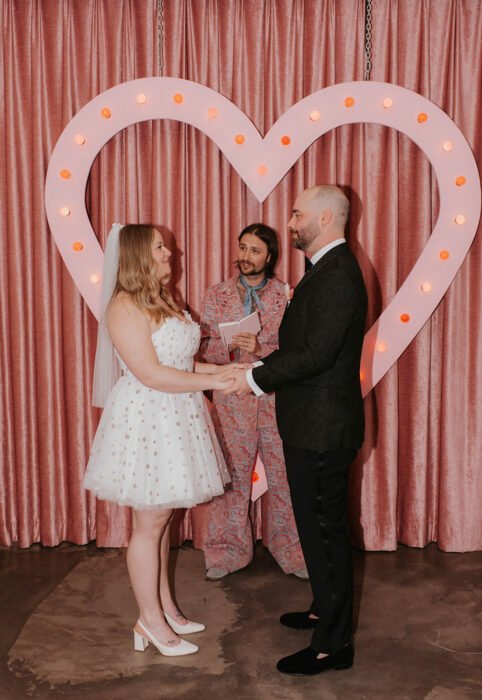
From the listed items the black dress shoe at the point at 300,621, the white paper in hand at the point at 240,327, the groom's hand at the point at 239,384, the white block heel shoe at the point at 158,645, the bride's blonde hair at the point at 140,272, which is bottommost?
the black dress shoe at the point at 300,621

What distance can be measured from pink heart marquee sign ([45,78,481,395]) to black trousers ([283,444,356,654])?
41.0 inches

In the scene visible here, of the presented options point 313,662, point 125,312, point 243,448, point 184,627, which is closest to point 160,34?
point 125,312

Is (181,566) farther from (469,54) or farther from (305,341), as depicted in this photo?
(469,54)

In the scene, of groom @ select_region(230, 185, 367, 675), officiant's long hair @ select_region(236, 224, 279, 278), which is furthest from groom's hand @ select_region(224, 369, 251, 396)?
officiant's long hair @ select_region(236, 224, 279, 278)

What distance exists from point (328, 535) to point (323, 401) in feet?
1.53

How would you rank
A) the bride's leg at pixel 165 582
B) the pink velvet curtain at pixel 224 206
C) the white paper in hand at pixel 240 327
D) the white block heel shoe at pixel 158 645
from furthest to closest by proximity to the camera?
the pink velvet curtain at pixel 224 206, the white paper in hand at pixel 240 327, the bride's leg at pixel 165 582, the white block heel shoe at pixel 158 645

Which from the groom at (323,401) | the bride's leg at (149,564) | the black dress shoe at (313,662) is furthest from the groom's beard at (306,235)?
the black dress shoe at (313,662)

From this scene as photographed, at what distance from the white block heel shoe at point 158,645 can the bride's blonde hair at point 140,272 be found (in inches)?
44.7

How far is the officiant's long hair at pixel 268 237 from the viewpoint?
3.18m

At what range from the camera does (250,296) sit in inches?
125

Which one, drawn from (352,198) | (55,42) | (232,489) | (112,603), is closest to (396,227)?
(352,198)

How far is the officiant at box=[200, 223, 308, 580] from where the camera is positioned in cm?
315

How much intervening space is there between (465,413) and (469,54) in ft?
5.73

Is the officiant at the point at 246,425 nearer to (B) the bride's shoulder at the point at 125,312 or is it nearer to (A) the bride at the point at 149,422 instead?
(A) the bride at the point at 149,422
